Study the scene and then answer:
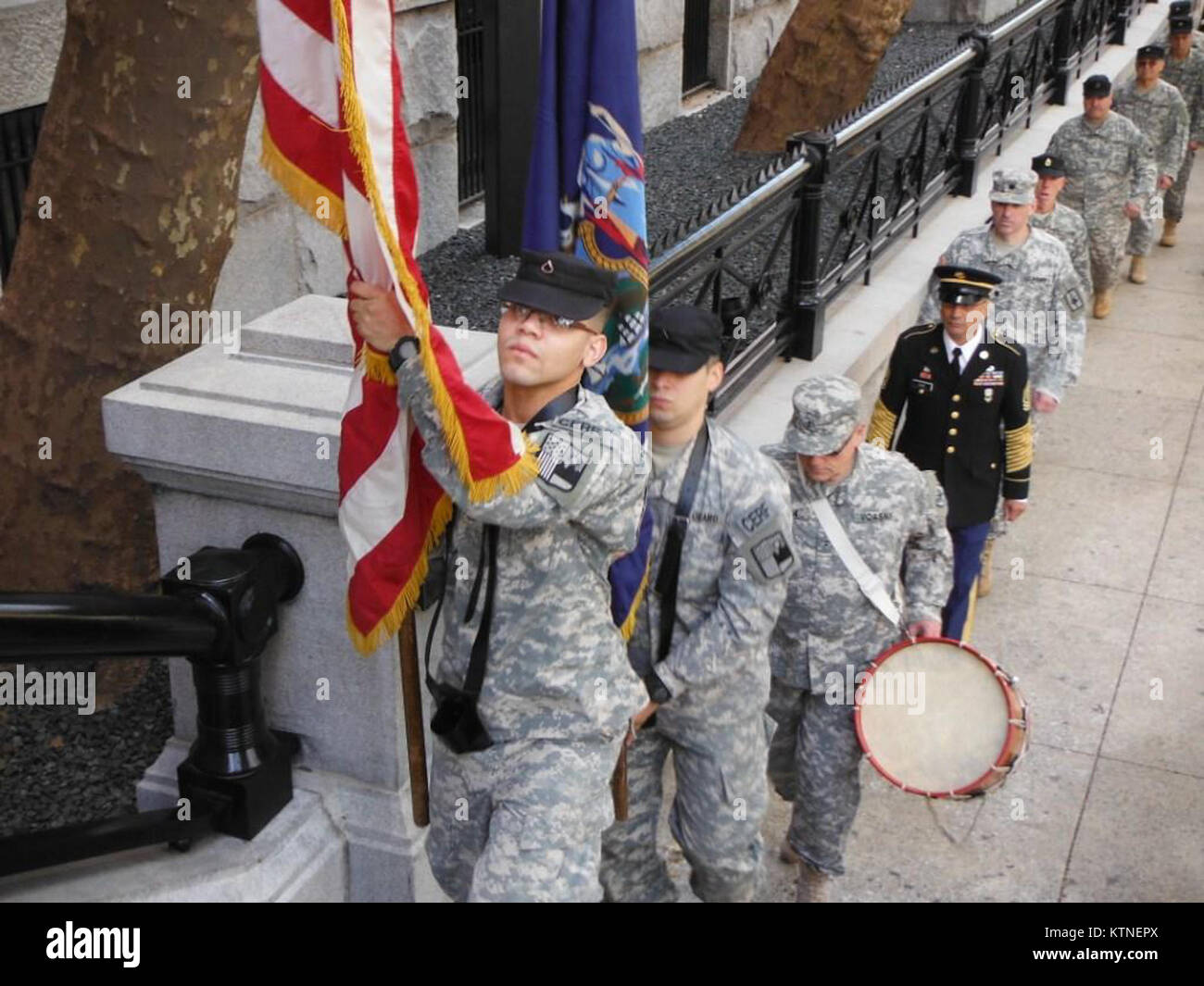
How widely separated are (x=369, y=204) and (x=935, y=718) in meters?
2.61

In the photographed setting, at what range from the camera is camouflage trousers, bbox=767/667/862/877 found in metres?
4.91

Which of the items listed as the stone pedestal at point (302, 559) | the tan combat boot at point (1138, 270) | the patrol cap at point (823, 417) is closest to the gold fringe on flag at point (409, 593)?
the stone pedestal at point (302, 559)

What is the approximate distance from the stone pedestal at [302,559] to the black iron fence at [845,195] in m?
2.07

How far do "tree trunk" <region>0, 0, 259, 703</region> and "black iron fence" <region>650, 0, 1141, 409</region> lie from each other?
1.69 m

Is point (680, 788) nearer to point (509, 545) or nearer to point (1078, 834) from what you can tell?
point (509, 545)

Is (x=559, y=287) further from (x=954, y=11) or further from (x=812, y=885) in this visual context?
(x=954, y=11)

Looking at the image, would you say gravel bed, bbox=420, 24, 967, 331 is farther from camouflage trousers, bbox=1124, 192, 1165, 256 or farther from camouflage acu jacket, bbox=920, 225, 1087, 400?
camouflage acu jacket, bbox=920, 225, 1087, 400

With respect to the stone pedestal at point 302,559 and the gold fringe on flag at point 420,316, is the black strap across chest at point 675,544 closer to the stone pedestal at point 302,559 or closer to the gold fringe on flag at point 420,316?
the stone pedestal at point 302,559

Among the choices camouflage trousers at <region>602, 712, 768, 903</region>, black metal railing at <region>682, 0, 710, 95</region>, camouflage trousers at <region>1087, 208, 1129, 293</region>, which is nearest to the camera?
camouflage trousers at <region>602, 712, 768, 903</region>

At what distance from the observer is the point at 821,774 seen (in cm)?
494

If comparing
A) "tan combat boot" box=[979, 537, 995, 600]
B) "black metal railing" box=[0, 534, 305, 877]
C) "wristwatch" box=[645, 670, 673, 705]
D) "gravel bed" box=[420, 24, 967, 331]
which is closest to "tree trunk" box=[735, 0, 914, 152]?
"gravel bed" box=[420, 24, 967, 331]

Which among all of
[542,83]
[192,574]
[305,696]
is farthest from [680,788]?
[542,83]

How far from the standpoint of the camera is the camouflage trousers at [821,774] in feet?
16.1
